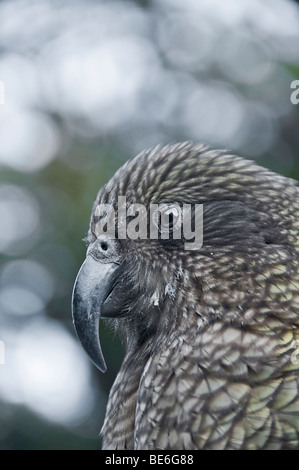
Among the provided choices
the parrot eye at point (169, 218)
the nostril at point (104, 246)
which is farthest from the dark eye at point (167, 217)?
the nostril at point (104, 246)

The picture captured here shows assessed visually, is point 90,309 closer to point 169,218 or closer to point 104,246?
point 104,246

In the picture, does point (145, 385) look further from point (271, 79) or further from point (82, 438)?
point (271, 79)

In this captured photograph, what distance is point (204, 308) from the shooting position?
2346 mm

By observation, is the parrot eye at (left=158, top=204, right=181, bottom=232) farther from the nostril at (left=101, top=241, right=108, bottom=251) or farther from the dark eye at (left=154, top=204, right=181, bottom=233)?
the nostril at (left=101, top=241, right=108, bottom=251)

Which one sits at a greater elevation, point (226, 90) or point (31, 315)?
point (226, 90)

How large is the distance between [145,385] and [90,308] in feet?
1.18

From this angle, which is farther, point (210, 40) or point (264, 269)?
point (210, 40)

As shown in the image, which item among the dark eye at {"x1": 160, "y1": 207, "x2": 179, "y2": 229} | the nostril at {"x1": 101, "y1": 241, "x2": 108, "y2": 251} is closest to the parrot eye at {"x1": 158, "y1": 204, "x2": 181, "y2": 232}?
the dark eye at {"x1": 160, "y1": 207, "x2": 179, "y2": 229}

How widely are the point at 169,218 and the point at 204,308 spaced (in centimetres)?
37

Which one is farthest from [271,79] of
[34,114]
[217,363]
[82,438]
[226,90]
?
[217,363]

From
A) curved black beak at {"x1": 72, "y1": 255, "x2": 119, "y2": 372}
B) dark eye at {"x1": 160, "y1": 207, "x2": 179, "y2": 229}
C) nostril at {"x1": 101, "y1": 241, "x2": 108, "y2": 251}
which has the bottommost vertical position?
curved black beak at {"x1": 72, "y1": 255, "x2": 119, "y2": 372}

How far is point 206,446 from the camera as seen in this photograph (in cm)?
211

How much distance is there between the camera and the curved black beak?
2.45 m
